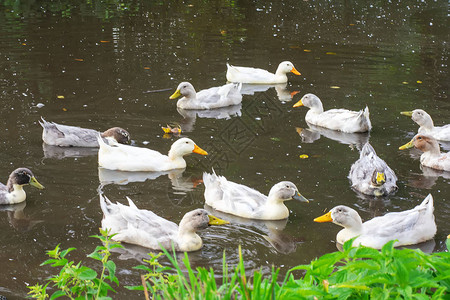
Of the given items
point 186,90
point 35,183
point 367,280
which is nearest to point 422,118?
point 186,90

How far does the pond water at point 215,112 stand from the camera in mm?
7184

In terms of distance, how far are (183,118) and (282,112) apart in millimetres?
1674

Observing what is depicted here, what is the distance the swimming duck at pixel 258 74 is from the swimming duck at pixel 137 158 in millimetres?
3914

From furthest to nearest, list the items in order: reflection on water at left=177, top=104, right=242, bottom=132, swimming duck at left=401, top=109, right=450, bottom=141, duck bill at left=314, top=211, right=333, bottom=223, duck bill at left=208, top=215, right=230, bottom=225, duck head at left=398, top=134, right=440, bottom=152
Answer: reflection on water at left=177, top=104, right=242, bottom=132 → swimming duck at left=401, top=109, right=450, bottom=141 → duck head at left=398, top=134, right=440, bottom=152 → duck bill at left=314, top=211, right=333, bottom=223 → duck bill at left=208, top=215, right=230, bottom=225

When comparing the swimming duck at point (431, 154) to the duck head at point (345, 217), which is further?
the swimming duck at point (431, 154)

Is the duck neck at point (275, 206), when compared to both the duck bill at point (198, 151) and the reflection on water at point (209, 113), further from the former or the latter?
the reflection on water at point (209, 113)

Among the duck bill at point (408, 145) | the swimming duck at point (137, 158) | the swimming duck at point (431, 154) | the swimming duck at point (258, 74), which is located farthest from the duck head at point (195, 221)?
the swimming duck at point (258, 74)

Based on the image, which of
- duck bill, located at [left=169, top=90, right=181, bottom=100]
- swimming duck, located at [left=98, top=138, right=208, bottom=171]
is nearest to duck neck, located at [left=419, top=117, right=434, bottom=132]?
swimming duck, located at [left=98, top=138, right=208, bottom=171]

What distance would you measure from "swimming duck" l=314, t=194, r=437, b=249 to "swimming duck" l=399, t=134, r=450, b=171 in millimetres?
2144

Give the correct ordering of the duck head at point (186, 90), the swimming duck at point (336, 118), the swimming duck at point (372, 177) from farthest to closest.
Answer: the duck head at point (186, 90) < the swimming duck at point (336, 118) < the swimming duck at point (372, 177)

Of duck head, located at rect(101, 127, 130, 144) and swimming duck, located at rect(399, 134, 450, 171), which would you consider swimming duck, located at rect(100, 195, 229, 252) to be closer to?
duck head, located at rect(101, 127, 130, 144)

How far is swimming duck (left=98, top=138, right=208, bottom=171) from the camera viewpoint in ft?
28.9

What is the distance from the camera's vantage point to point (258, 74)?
1273cm

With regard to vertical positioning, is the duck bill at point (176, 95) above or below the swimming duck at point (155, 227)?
below
